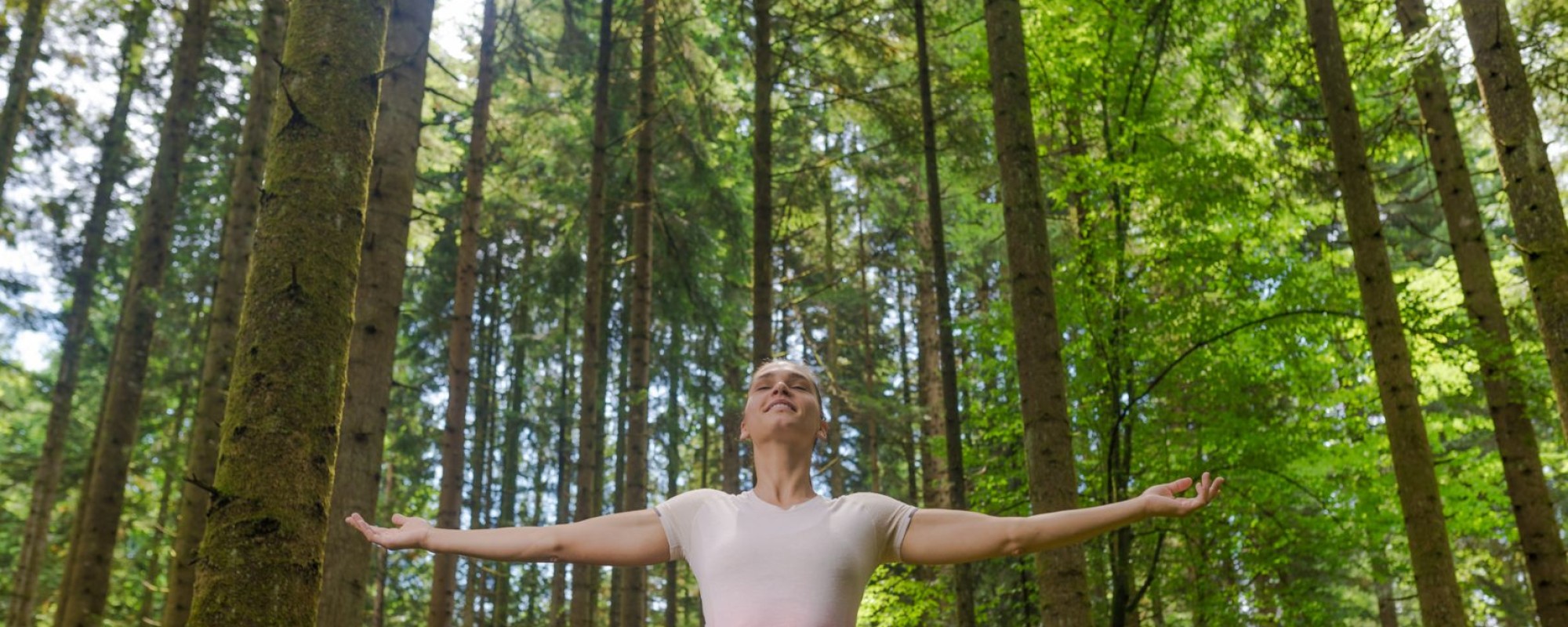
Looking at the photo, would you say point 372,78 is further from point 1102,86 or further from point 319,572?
point 1102,86

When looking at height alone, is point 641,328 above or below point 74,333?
Answer: below

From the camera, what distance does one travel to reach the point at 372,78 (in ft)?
13.0

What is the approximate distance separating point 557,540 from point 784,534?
0.58m

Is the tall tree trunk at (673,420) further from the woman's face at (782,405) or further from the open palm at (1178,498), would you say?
the open palm at (1178,498)

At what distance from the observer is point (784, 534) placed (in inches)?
96.3

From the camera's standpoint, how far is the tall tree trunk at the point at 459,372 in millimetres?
13875

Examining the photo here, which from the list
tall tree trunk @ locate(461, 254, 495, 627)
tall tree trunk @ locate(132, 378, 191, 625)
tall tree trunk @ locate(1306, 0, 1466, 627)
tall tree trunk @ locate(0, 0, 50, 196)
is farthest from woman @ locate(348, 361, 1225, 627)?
tall tree trunk @ locate(461, 254, 495, 627)

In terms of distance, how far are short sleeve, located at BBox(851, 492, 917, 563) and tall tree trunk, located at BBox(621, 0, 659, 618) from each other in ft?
35.1

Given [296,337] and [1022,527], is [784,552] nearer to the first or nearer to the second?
[1022,527]

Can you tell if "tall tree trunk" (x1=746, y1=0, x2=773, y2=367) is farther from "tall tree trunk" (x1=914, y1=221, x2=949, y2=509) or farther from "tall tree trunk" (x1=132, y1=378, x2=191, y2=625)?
"tall tree trunk" (x1=132, y1=378, x2=191, y2=625)

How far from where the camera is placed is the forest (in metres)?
5.27

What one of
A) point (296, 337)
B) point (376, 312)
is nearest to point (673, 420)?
point (376, 312)

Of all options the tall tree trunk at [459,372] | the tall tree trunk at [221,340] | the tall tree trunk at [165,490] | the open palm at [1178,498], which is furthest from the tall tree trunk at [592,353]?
the open palm at [1178,498]

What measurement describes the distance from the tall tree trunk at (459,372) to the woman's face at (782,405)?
11750mm
